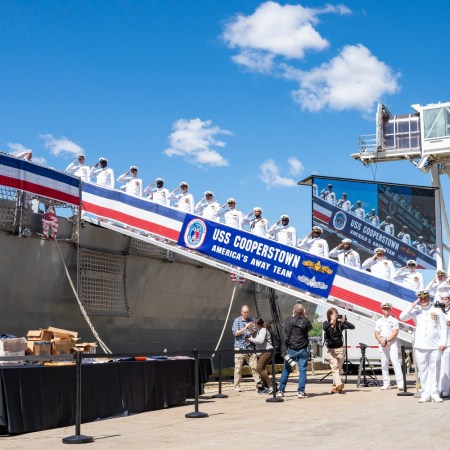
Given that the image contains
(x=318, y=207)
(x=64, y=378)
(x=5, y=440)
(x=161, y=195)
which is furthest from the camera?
(x=318, y=207)

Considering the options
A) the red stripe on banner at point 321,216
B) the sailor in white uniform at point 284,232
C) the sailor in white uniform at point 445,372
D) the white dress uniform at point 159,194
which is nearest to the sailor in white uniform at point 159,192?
the white dress uniform at point 159,194

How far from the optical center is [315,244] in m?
16.9

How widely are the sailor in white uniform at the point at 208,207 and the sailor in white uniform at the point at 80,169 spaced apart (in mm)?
3101

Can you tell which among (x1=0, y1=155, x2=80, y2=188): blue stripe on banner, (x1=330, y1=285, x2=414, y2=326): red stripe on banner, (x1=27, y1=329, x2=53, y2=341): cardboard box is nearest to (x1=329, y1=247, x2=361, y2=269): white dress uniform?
(x1=330, y1=285, x2=414, y2=326): red stripe on banner

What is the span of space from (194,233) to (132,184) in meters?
2.84

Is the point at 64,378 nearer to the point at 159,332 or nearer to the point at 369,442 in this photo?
the point at 369,442

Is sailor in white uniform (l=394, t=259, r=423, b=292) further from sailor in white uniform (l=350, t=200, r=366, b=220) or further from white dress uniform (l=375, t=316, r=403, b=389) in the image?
sailor in white uniform (l=350, t=200, r=366, b=220)

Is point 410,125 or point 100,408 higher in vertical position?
Answer: point 410,125

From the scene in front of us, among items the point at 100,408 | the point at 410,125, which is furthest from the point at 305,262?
the point at 410,125

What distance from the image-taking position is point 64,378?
862 centimetres

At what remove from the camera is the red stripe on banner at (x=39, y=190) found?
13578 millimetres

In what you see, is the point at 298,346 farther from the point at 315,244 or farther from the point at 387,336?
the point at 315,244

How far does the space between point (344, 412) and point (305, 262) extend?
21.5 ft

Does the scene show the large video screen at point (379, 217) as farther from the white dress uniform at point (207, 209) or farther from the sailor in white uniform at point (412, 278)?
the sailor in white uniform at point (412, 278)
